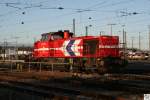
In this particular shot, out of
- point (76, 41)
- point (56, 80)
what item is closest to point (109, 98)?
point (56, 80)

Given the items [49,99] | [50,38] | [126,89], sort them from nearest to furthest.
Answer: [49,99]
[126,89]
[50,38]

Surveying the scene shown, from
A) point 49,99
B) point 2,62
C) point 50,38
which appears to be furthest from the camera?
point 2,62

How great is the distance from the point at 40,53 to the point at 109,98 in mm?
23491

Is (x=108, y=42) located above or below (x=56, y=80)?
above

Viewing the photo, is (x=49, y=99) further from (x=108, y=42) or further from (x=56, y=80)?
(x=108, y=42)

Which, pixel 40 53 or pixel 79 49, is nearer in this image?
pixel 79 49

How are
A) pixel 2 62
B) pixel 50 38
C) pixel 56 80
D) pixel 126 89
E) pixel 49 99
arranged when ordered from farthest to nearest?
pixel 2 62 < pixel 50 38 < pixel 56 80 < pixel 126 89 < pixel 49 99

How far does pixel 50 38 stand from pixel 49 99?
21.5m

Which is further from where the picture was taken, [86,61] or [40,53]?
[40,53]

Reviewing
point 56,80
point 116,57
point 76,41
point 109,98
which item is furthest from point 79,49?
point 109,98

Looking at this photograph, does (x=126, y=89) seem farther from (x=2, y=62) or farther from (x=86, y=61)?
(x=2, y=62)

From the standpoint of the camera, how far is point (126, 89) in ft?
58.0

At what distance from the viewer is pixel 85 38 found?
30.1 meters

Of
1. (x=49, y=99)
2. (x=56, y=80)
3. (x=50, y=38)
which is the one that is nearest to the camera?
(x=49, y=99)
